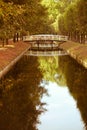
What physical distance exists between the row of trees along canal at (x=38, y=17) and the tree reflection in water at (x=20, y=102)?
18.1 ft

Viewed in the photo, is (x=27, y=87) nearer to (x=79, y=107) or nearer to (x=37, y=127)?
(x=79, y=107)

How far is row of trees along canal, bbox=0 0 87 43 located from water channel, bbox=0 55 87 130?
18.9 feet

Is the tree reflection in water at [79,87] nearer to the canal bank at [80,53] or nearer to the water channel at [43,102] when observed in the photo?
the water channel at [43,102]

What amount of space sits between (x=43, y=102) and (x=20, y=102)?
1.50 meters

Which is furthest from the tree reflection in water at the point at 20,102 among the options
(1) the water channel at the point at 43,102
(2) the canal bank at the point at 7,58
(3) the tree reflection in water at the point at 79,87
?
(3) the tree reflection in water at the point at 79,87

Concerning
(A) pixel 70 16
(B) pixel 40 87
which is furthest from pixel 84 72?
(A) pixel 70 16

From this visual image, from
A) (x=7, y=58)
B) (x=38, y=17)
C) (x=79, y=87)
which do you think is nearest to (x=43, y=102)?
(x=79, y=87)

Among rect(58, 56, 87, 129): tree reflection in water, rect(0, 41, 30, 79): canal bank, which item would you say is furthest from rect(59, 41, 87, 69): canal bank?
rect(0, 41, 30, 79): canal bank

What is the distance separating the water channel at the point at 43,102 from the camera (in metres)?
19.9

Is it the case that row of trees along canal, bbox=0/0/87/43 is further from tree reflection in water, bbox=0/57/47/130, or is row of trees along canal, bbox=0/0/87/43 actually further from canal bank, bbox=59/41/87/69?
tree reflection in water, bbox=0/57/47/130

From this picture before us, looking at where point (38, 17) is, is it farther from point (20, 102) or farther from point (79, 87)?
point (20, 102)

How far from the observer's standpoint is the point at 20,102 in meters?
25.3

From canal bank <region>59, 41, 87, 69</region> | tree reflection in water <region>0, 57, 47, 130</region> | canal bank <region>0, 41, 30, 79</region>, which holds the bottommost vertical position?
canal bank <region>59, 41, 87, 69</region>

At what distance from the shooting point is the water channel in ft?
65.3
